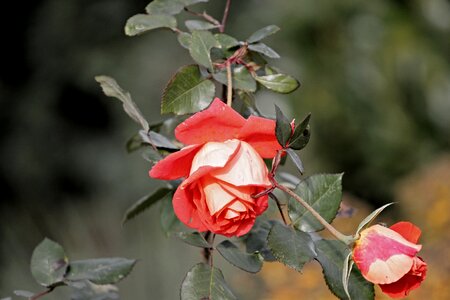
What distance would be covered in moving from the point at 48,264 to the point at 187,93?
21cm

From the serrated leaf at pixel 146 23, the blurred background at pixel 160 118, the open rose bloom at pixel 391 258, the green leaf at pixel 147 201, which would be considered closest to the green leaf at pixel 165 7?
the serrated leaf at pixel 146 23

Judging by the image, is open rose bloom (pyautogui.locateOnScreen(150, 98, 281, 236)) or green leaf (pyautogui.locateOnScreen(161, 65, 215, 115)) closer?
open rose bloom (pyautogui.locateOnScreen(150, 98, 281, 236))

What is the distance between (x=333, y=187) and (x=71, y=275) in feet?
0.85

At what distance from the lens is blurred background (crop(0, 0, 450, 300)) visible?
5.46 ft

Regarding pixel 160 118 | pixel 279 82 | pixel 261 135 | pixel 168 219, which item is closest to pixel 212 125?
pixel 261 135

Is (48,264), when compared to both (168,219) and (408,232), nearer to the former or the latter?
(168,219)

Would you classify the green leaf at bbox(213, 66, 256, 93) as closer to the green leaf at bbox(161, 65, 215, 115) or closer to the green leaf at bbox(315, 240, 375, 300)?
the green leaf at bbox(161, 65, 215, 115)

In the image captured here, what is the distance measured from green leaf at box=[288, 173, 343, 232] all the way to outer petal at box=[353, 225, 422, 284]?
86 mm

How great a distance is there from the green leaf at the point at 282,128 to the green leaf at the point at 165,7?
0.22 metres

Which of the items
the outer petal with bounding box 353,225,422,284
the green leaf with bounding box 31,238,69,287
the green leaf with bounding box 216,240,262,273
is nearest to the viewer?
the outer petal with bounding box 353,225,422,284

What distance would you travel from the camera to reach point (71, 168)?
9.20 ft

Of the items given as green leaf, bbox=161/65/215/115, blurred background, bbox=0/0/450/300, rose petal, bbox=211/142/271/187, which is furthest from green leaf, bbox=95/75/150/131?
blurred background, bbox=0/0/450/300

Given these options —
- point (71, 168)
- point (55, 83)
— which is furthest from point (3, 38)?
point (71, 168)

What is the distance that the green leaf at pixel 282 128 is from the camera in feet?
1.73
